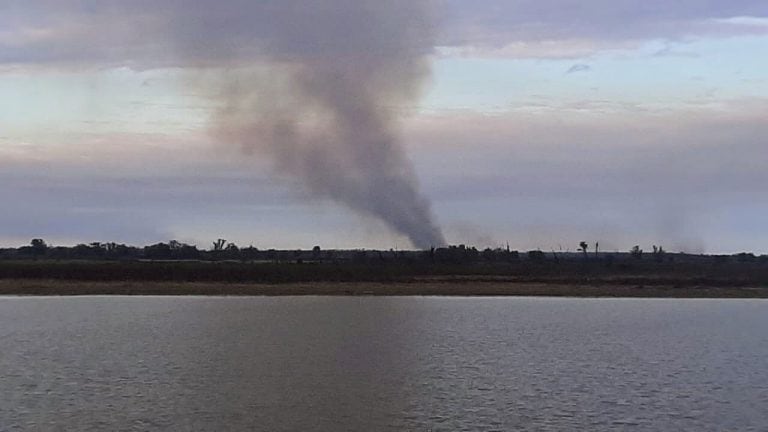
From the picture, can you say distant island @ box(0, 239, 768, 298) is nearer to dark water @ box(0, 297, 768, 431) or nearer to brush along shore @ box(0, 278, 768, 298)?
brush along shore @ box(0, 278, 768, 298)

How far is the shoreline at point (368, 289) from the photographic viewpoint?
200 ft

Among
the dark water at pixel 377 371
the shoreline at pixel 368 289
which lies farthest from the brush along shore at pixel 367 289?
the dark water at pixel 377 371

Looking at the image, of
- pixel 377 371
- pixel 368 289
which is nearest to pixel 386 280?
pixel 368 289

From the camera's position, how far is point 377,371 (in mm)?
25047

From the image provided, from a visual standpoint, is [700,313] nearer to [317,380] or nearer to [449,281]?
[449,281]

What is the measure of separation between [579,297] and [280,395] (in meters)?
43.1

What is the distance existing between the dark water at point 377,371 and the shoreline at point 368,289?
1624cm

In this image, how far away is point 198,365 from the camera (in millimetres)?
25656

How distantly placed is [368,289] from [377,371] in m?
38.0

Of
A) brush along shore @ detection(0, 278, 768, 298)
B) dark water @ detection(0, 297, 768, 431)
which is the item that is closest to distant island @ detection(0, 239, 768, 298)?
brush along shore @ detection(0, 278, 768, 298)

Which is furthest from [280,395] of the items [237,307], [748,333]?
[237,307]

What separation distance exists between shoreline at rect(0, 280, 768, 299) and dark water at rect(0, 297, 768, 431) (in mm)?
16241

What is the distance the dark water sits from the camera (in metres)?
18.4

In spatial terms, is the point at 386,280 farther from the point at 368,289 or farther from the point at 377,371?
the point at 377,371
